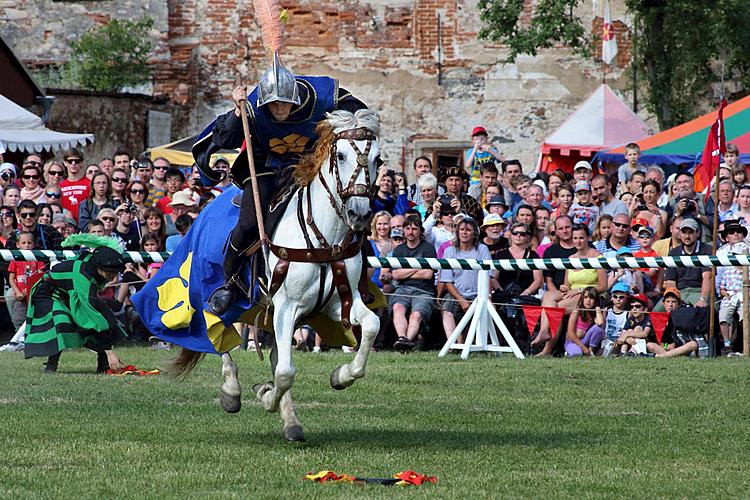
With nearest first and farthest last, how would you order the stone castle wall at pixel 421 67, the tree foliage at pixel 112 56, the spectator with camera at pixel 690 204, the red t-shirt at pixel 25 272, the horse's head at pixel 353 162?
the horse's head at pixel 353 162, the spectator with camera at pixel 690 204, the red t-shirt at pixel 25 272, the tree foliage at pixel 112 56, the stone castle wall at pixel 421 67

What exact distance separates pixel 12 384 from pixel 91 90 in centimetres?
1854

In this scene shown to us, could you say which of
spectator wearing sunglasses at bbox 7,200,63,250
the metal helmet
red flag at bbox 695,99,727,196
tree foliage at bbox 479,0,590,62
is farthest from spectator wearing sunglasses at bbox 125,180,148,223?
tree foliage at bbox 479,0,590,62

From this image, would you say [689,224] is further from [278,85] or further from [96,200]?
[96,200]

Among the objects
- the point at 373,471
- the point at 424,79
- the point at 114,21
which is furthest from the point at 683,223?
the point at 114,21

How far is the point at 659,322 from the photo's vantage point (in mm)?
14547

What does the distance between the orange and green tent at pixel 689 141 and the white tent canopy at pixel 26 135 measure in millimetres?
9236

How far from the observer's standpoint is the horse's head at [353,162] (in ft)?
24.5

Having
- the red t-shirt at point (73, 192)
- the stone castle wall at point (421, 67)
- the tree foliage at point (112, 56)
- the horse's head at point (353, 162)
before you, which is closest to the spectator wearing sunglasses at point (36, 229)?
the red t-shirt at point (73, 192)

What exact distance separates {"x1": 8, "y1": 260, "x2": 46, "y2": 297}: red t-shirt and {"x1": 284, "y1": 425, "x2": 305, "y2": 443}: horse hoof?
8.65 m

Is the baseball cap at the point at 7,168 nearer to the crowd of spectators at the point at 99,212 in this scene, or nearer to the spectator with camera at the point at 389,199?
the crowd of spectators at the point at 99,212

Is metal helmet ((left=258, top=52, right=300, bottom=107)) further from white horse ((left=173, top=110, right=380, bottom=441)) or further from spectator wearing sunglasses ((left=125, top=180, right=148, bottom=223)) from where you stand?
spectator wearing sunglasses ((left=125, top=180, right=148, bottom=223))

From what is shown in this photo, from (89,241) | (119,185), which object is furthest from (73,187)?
(89,241)

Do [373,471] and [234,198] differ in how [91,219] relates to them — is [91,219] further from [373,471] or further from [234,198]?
[373,471]

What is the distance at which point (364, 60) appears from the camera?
99.5 feet
